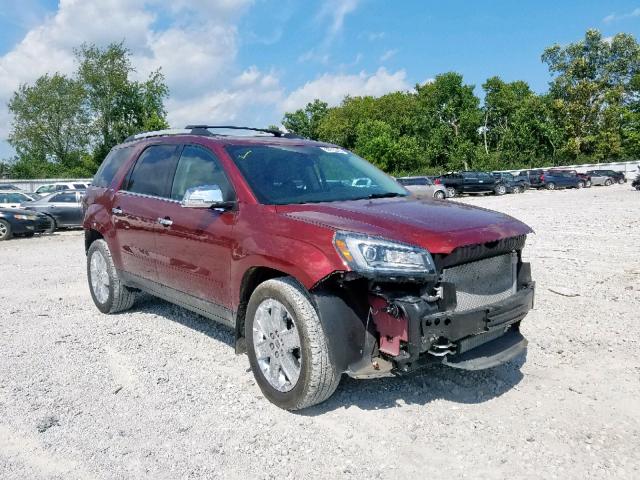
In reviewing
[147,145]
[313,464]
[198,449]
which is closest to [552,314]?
[313,464]

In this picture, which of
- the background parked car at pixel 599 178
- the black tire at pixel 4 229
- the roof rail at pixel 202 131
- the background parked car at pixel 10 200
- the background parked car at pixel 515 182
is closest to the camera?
the roof rail at pixel 202 131

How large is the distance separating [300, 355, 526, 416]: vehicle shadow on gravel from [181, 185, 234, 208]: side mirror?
160 centimetres

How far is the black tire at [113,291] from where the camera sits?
588 cm

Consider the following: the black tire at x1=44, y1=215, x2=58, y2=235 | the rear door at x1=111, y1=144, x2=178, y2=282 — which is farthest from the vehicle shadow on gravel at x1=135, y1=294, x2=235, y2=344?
the black tire at x1=44, y1=215, x2=58, y2=235

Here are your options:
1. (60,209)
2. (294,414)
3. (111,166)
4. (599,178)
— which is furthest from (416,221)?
(599,178)

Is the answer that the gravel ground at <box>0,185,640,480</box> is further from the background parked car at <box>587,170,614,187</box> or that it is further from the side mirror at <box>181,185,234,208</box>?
the background parked car at <box>587,170,614,187</box>

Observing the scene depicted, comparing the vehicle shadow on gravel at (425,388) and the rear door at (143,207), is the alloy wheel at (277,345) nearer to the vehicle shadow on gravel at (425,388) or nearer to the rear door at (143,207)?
the vehicle shadow on gravel at (425,388)

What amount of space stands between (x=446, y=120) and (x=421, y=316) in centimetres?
6831

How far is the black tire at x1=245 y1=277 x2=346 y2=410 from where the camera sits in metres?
3.31

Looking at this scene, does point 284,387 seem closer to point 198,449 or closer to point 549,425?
point 198,449

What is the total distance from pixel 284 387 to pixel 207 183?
176 cm

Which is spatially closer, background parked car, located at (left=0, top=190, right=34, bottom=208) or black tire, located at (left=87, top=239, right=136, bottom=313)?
black tire, located at (left=87, top=239, right=136, bottom=313)

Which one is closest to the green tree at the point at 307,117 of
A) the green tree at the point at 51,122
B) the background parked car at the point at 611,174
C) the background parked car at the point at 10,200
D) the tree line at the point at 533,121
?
the tree line at the point at 533,121

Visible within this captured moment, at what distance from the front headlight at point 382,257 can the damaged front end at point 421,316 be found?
42mm
